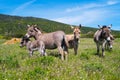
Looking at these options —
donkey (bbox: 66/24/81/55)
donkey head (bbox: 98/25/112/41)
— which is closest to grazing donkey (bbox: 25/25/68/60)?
donkey (bbox: 66/24/81/55)

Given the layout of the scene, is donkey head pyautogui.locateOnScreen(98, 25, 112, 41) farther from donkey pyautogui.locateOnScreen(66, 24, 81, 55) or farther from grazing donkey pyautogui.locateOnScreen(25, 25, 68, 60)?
grazing donkey pyautogui.locateOnScreen(25, 25, 68, 60)

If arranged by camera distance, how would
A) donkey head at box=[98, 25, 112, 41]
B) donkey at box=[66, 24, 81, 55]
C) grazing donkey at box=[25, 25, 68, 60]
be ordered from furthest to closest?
1. donkey head at box=[98, 25, 112, 41]
2. donkey at box=[66, 24, 81, 55]
3. grazing donkey at box=[25, 25, 68, 60]

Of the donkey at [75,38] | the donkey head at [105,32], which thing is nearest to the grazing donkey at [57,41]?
the donkey at [75,38]

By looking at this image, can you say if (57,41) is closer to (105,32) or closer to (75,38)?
(75,38)

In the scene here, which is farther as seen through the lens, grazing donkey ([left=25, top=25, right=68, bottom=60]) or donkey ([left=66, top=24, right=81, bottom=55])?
donkey ([left=66, top=24, right=81, bottom=55])

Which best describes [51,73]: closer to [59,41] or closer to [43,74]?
[43,74]

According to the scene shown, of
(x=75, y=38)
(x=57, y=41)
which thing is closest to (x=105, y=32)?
(x=75, y=38)

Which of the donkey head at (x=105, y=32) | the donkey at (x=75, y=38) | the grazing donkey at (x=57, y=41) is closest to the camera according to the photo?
the grazing donkey at (x=57, y=41)

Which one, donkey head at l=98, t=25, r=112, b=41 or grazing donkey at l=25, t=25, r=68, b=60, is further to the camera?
donkey head at l=98, t=25, r=112, b=41

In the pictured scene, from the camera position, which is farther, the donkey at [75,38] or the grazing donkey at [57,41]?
the donkey at [75,38]

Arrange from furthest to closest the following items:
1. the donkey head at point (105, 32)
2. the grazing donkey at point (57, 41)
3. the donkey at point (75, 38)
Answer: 1. the donkey head at point (105, 32)
2. the donkey at point (75, 38)
3. the grazing donkey at point (57, 41)

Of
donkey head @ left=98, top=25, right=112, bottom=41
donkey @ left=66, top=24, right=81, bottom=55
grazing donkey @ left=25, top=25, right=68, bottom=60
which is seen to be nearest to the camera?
grazing donkey @ left=25, top=25, right=68, bottom=60

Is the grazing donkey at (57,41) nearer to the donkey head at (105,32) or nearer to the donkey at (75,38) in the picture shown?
the donkey at (75,38)

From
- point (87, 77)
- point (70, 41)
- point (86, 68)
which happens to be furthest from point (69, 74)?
point (70, 41)
